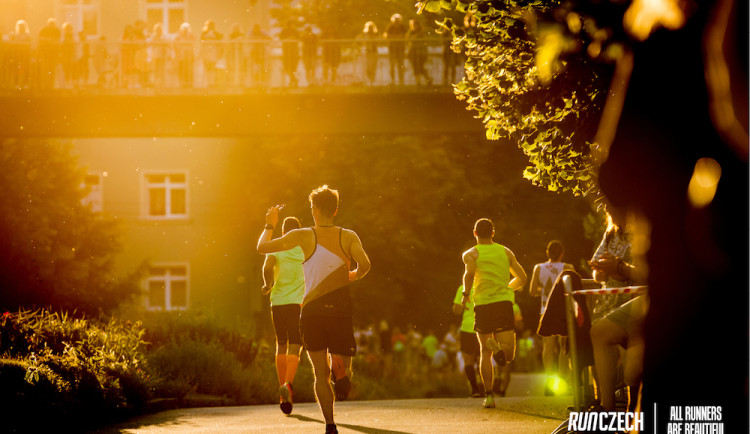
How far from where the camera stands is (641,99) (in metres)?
6.34

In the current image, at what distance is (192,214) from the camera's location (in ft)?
147

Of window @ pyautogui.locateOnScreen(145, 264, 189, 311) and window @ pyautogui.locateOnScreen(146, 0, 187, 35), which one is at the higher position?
window @ pyautogui.locateOnScreen(146, 0, 187, 35)

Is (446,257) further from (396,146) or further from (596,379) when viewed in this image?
(596,379)

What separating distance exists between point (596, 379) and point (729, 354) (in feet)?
5.24

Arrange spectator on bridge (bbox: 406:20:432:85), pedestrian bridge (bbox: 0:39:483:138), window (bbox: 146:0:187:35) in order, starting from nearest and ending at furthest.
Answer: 1. pedestrian bridge (bbox: 0:39:483:138)
2. spectator on bridge (bbox: 406:20:432:85)
3. window (bbox: 146:0:187:35)

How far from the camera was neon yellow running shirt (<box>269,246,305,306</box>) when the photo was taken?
1277 centimetres

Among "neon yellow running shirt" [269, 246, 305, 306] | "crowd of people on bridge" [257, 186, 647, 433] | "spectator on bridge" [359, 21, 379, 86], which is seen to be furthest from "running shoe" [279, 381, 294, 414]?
"spectator on bridge" [359, 21, 379, 86]

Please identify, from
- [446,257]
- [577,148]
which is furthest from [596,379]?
[446,257]

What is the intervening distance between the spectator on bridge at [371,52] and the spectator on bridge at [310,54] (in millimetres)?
960

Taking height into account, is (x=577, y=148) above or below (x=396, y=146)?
below

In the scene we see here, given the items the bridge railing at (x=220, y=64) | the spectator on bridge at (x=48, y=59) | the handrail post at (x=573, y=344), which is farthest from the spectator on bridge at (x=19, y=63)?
the handrail post at (x=573, y=344)

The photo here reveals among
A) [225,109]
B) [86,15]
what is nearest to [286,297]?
[225,109]

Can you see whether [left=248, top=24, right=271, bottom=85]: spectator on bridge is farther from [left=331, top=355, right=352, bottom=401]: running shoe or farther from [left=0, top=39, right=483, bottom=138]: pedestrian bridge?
[left=331, top=355, right=352, bottom=401]: running shoe

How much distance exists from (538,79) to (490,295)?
2.85 metres
